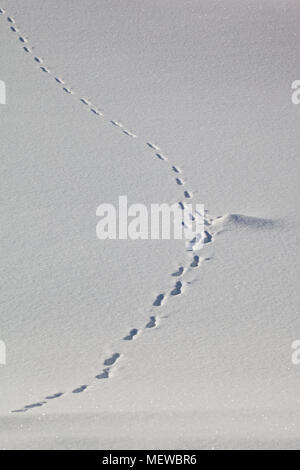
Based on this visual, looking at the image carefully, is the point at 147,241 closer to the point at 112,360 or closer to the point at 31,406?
the point at 112,360

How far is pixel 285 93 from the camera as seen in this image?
292 inches

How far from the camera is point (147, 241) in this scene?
15.8 feet

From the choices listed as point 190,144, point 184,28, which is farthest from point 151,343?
point 184,28

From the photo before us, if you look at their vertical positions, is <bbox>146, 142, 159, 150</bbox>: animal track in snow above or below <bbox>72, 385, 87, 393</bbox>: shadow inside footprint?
above

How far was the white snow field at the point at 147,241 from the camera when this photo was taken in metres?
3.17

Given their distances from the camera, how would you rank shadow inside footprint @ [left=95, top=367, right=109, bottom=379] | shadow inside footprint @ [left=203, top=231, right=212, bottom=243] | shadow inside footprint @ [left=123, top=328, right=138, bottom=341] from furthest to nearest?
shadow inside footprint @ [left=203, top=231, right=212, bottom=243]
shadow inside footprint @ [left=123, top=328, right=138, bottom=341]
shadow inside footprint @ [left=95, top=367, right=109, bottom=379]

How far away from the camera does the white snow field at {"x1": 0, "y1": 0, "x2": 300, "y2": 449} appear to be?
3172mm

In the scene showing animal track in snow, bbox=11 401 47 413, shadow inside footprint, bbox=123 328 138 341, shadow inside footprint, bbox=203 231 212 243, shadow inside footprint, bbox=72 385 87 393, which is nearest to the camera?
animal track in snow, bbox=11 401 47 413

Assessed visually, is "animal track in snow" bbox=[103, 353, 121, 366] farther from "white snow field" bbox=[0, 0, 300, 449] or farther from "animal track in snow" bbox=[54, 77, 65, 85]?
"animal track in snow" bbox=[54, 77, 65, 85]

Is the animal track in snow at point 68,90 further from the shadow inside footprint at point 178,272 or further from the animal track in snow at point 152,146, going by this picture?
the shadow inside footprint at point 178,272

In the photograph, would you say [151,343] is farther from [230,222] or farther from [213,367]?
[230,222]

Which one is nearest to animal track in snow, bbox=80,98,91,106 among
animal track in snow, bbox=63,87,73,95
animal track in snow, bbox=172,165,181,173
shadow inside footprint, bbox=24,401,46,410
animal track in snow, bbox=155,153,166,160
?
animal track in snow, bbox=63,87,73,95

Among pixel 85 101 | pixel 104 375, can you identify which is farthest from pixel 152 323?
pixel 85 101

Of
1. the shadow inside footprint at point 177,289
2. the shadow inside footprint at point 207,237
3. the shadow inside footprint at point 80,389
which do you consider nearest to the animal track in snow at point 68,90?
the shadow inside footprint at point 207,237
